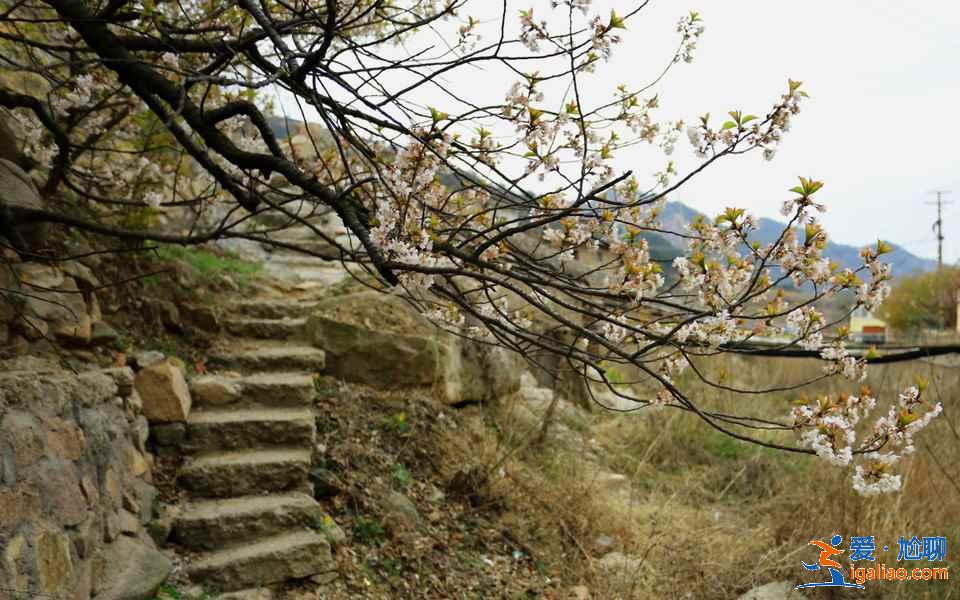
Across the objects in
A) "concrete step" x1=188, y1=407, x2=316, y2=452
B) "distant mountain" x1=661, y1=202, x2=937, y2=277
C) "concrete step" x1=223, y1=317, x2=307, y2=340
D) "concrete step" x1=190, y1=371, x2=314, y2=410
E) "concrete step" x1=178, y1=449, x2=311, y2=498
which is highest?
"distant mountain" x1=661, y1=202, x2=937, y2=277

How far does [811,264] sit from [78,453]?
2918mm

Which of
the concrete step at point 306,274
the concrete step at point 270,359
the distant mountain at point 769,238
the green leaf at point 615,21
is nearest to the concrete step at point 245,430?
the concrete step at point 270,359

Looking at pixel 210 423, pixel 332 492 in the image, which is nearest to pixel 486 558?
pixel 332 492

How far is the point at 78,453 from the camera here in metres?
2.96

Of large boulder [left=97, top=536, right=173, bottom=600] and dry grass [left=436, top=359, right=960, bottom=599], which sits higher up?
large boulder [left=97, top=536, right=173, bottom=600]

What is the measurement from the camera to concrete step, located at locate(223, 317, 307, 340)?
5203 mm

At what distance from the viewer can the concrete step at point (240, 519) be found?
3.58 meters

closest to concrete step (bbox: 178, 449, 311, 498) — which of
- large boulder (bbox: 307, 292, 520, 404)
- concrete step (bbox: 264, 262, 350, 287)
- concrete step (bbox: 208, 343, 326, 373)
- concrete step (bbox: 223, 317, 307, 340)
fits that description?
concrete step (bbox: 208, 343, 326, 373)

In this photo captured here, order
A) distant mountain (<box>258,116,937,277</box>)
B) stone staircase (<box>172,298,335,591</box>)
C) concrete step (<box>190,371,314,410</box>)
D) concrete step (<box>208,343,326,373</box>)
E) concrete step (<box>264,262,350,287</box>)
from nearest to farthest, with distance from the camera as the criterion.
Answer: distant mountain (<box>258,116,937,277</box>), stone staircase (<box>172,298,335,591</box>), concrete step (<box>190,371,314,410</box>), concrete step (<box>208,343,326,373</box>), concrete step (<box>264,262,350,287</box>)

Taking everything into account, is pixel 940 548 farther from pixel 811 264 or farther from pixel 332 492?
pixel 332 492

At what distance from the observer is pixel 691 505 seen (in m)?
5.47

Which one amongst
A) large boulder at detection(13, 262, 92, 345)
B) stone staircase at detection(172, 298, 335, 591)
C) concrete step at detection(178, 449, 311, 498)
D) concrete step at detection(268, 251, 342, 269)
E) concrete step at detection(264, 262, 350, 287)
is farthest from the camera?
concrete step at detection(268, 251, 342, 269)

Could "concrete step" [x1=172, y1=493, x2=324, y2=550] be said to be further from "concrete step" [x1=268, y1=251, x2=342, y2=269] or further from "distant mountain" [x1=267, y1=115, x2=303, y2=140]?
"concrete step" [x1=268, y1=251, x2=342, y2=269]

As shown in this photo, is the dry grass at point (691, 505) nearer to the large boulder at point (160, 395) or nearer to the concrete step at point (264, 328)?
the concrete step at point (264, 328)
